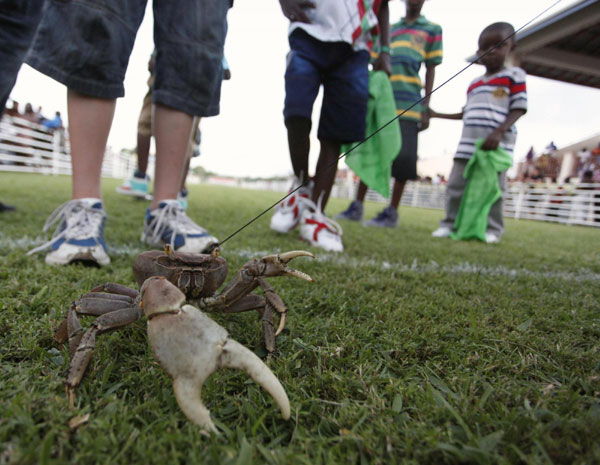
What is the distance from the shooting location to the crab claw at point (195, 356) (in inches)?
30.2

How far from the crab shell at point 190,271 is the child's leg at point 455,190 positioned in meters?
4.55

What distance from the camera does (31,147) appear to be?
15047mm

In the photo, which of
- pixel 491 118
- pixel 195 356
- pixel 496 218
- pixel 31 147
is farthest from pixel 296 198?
pixel 31 147

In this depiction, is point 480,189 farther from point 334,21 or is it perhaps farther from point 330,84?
point 334,21

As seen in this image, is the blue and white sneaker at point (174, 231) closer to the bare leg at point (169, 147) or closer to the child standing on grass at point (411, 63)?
the bare leg at point (169, 147)

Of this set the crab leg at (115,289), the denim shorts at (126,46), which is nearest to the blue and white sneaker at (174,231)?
the denim shorts at (126,46)

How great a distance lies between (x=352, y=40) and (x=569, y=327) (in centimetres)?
271

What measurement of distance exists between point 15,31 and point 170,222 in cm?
126

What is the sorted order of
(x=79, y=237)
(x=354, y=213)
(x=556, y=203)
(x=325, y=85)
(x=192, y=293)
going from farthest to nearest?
1. (x=556, y=203)
2. (x=354, y=213)
3. (x=325, y=85)
4. (x=79, y=237)
5. (x=192, y=293)

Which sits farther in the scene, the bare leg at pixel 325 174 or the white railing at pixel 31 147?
the white railing at pixel 31 147

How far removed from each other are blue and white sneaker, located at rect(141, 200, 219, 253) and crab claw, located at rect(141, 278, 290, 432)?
1.54 metres

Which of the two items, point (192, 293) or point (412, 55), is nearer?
point (192, 293)

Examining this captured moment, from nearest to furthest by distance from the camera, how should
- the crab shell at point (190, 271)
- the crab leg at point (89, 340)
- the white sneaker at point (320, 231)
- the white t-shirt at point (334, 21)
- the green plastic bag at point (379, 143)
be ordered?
the crab leg at point (89, 340) < the crab shell at point (190, 271) < the white t-shirt at point (334, 21) < the white sneaker at point (320, 231) < the green plastic bag at point (379, 143)

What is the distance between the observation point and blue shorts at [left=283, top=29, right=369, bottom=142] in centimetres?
306
